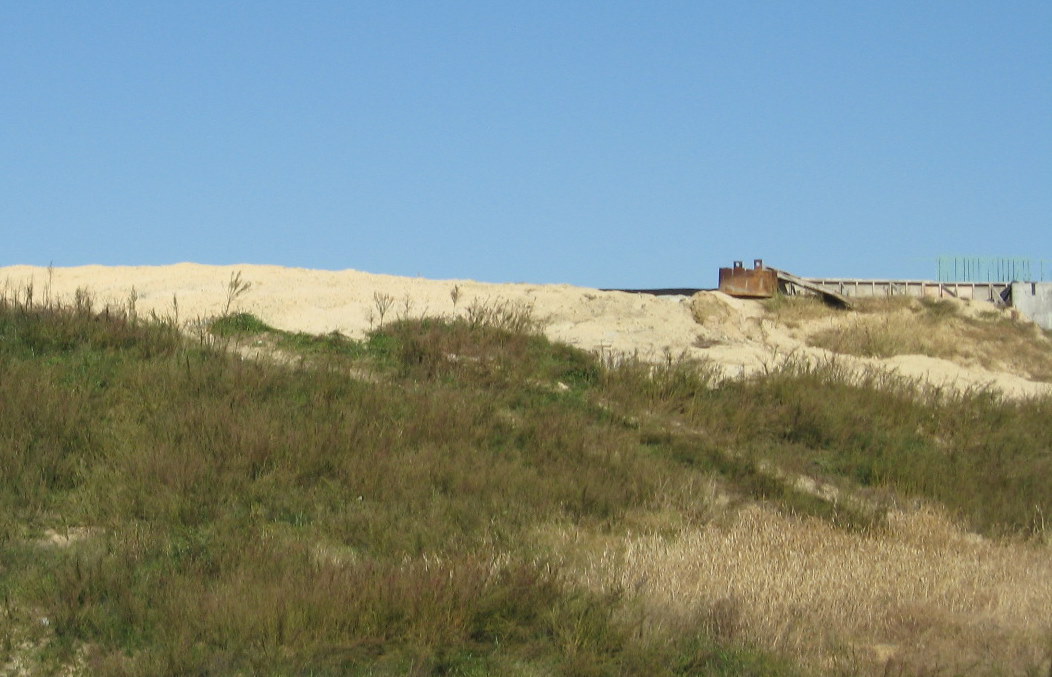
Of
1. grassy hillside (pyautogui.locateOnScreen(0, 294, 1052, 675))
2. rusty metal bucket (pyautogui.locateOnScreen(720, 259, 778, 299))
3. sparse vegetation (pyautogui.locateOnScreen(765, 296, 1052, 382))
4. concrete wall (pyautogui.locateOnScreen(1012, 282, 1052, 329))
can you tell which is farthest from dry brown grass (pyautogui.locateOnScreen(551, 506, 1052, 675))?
concrete wall (pyautogui.locateOnScreen(1012, 282, 1052, 329))

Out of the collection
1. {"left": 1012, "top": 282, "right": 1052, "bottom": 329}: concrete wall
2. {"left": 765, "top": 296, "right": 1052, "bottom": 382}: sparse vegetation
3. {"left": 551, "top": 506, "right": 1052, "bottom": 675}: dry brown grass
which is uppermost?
{"left": 1012, "top": 282, "right": 1052, "bottom": 329}: concrete wall

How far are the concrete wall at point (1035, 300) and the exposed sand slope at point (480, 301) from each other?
48.0 ft

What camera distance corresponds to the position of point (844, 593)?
7461 millimetres

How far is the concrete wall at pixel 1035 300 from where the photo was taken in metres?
35.6

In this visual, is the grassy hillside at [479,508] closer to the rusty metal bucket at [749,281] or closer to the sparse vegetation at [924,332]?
the sparse vegetation at [924,332]

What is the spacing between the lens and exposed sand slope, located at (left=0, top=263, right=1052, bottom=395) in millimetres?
17406

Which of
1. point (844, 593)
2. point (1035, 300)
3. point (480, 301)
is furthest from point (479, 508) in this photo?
point (1035, 300)

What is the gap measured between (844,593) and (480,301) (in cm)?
1256

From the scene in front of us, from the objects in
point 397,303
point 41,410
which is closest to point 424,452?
point 41,410

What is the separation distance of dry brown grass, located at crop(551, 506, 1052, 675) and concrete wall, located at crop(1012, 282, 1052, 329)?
2837cm

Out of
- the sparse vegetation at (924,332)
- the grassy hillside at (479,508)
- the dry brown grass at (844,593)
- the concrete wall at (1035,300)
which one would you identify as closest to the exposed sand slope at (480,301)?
the sparse vegetation at (924,332)

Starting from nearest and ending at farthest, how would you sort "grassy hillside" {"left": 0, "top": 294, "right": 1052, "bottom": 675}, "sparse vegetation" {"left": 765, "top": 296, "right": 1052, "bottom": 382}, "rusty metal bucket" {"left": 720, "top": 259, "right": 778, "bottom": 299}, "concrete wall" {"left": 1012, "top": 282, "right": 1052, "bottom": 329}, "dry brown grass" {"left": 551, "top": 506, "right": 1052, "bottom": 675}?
1. "grassy hillside" {"left": 0, "top": 294, "right": 1052, "bottom": 675}
2. "dry brown grass" {"left": 551, "top": 506, "right": 1052, "bottom": 675}
3. "sparse vegetation" {"left": 765, "top": 296, "right": 1052, "bottom": 382}
4. "rusty metal bucket" {"left": 720, "top": 259, "right": 778, "bottom": 299}
5. "concrete wall" {"left": 1012, "top": 282, "right": 1052, "bottom": 329}

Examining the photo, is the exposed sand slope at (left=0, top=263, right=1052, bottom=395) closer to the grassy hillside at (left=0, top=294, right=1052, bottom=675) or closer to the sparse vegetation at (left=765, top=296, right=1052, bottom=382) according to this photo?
the sparse vegetation at (left=765, top=296, right=1052, bottom=382)

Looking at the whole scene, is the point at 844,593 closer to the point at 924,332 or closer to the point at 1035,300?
the point at 924,332
